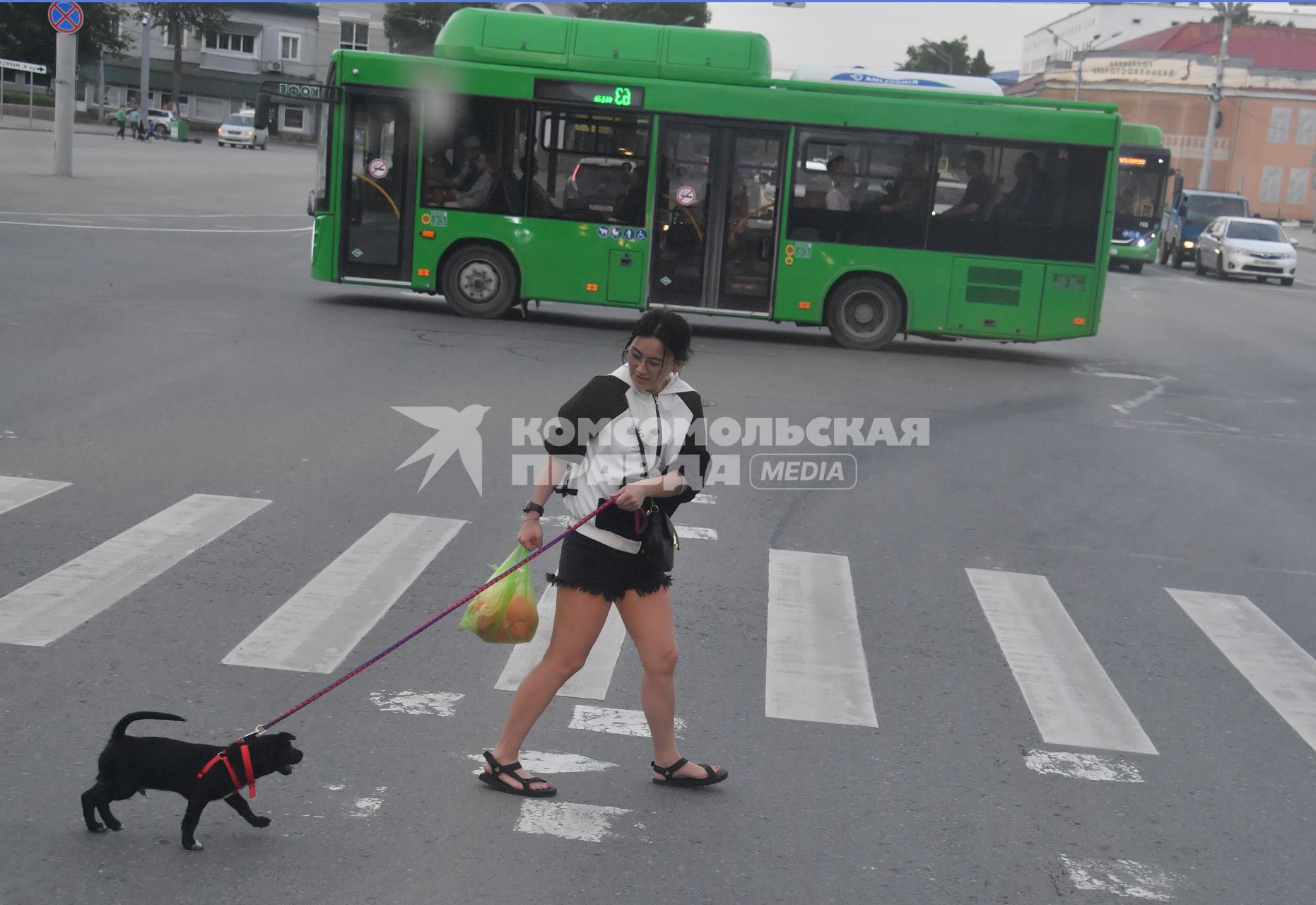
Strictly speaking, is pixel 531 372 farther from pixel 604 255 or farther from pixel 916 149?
pixel 916 149

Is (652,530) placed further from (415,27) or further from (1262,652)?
(415,27)

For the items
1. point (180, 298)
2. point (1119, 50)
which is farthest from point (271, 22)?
point (180, 298)

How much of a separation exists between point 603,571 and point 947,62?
13714 centimetres

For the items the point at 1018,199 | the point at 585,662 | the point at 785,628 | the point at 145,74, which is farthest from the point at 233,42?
the point at 585,662

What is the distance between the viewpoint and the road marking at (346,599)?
6.47m

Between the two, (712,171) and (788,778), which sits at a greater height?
(712,171)

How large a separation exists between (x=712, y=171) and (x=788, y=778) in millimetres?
13969

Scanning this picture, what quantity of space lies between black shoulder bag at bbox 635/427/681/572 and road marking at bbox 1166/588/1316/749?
3.06m

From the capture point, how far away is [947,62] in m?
135

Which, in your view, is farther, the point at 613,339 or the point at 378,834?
the point at 613,339

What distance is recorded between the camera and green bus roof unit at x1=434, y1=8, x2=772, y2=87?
18.7 metres

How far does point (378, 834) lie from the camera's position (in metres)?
4.74

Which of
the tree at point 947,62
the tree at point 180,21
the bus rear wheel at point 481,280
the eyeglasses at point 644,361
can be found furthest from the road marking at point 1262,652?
the tree at point 947,62

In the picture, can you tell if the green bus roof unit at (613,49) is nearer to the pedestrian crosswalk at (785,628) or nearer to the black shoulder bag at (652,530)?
the pedestrian crosswalk at (785,628)
